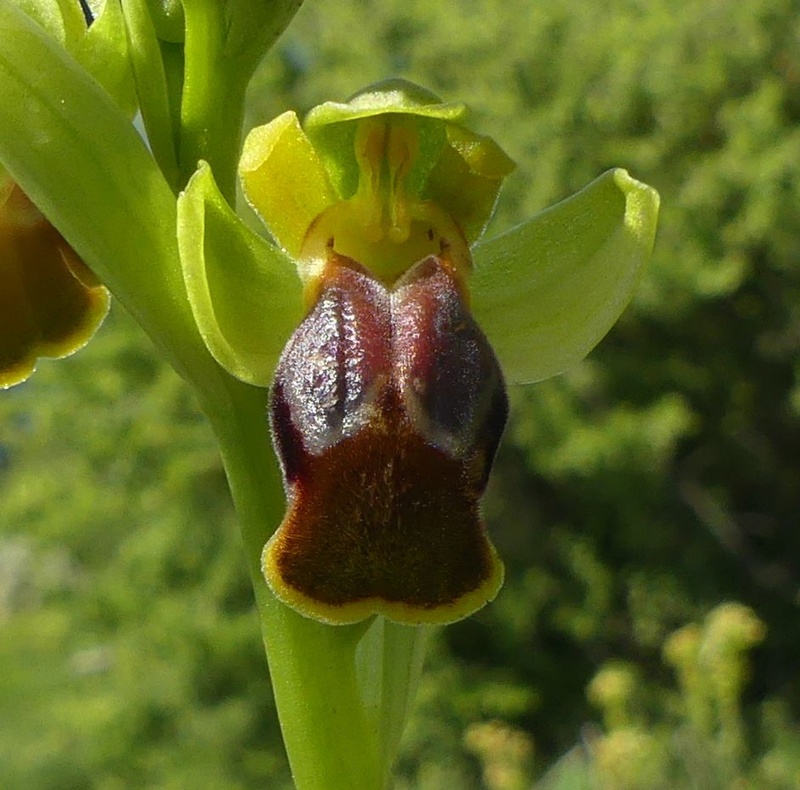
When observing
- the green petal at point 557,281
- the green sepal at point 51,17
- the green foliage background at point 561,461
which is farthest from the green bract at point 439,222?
the green foliage background at point 561,461

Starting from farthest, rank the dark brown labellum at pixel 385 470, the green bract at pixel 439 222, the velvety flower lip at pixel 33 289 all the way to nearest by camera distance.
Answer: the velvety flower lip at pixel 33 289
the green bract at pixel 439 222
the dark brown labellum at pixel 385 470

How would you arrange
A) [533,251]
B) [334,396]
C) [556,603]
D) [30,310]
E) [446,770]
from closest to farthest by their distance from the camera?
[334,396], [533,251], [30,310], [446,770], [556,603]

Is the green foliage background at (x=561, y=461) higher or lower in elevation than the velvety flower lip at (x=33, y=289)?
lower

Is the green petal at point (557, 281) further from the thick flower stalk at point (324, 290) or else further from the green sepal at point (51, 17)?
the green sepal at point (51, 17)

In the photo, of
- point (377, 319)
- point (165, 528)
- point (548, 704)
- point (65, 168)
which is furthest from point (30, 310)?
point (548, 704)

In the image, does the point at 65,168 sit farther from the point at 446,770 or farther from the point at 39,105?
the point at 446,770

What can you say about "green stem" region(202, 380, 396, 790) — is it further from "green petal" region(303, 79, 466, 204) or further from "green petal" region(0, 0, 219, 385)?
"green petal" region(303, 79, 466, 204)

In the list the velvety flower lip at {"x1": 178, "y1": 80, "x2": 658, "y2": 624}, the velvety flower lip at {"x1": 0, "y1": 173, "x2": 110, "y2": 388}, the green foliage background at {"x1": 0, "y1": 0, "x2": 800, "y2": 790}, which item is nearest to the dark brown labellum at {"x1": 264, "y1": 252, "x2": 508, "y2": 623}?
the velvety flower lip at {"x1": 178, "y1": 80, "x2": 658, "y2": 624}
